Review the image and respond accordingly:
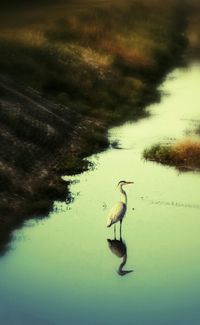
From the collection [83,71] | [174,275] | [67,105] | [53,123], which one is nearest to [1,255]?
[174,275]

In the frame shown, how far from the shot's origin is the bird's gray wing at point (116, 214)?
2681 centimetres

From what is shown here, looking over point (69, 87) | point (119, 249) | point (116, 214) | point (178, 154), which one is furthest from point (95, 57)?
point (119, 249)

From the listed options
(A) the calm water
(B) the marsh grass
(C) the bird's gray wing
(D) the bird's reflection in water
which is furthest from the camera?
(B) the marsh grass

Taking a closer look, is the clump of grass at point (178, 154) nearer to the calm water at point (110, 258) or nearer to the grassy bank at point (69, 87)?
the calm water at point (110, 258)

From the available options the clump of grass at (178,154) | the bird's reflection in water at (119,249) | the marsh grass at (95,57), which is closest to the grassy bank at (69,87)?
the marsh grass at (95,57)

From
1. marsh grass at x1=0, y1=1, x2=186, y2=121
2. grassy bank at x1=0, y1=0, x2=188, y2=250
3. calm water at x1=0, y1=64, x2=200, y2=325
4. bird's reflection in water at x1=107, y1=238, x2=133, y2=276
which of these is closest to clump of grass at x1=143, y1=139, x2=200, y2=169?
calm water at x1=0, y1=64, x2=200, y2=325

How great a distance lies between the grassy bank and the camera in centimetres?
3158

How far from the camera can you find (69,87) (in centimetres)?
4578

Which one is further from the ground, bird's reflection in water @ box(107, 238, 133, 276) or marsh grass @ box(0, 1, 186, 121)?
marsh grass @ box(0, 1, 186, 121)

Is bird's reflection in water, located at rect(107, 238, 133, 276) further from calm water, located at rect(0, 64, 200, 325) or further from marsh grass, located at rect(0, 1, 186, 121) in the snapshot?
marsh grass, located at rect(0, 1, 186, 121)

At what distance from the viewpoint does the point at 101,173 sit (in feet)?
111

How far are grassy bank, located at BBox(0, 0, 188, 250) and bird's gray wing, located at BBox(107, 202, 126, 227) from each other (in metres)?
3.38

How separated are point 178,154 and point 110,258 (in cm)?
1243

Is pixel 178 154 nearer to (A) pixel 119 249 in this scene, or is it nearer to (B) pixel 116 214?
(B) pixel 116 214
